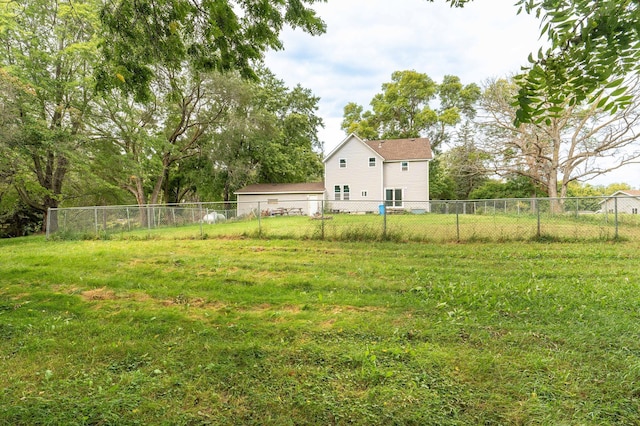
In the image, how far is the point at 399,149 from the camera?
77.8ft

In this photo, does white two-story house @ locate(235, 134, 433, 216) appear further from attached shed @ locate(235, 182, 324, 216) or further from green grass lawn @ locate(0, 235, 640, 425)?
green grass lawn @ locate(0, 235, 640, 425)

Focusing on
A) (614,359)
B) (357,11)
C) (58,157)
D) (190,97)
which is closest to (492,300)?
(614,359)

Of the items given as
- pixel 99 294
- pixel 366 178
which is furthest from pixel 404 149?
pixel 99 294

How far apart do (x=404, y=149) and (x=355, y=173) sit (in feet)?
15.3

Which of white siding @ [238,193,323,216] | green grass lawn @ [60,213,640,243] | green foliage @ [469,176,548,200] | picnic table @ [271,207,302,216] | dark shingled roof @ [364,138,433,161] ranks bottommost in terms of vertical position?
green grass lawn @ [60,213,640,243]

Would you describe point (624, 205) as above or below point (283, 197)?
below

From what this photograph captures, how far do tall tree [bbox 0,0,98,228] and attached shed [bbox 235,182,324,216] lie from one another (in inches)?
439

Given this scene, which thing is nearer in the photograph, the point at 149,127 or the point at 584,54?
the point at 584,54

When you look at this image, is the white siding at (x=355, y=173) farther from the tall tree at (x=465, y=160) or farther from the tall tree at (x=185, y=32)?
the tall tree at (x=185, y=32)

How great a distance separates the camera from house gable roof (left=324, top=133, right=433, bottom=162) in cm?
2253

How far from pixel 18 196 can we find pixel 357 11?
2181cm

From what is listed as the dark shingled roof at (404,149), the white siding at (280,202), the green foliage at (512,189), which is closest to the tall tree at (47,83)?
the white siding at (280,202)

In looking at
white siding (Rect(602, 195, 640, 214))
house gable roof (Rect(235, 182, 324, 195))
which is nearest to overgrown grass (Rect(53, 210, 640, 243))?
white siding (Rect(602, 195, 640, 214))

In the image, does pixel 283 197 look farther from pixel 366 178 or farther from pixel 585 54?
pixel 585 54
